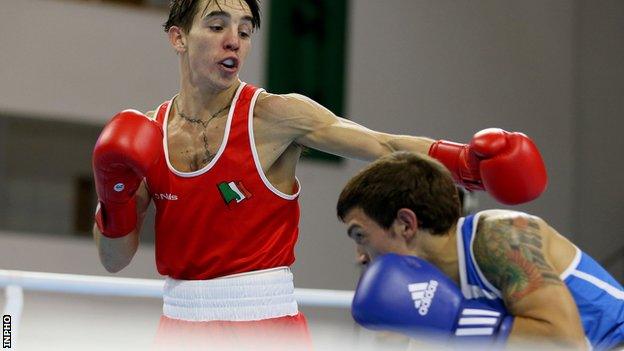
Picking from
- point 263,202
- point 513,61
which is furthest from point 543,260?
point 513,61

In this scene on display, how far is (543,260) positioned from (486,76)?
7.01m

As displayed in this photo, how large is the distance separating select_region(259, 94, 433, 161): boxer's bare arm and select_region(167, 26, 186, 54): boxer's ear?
0.30 m

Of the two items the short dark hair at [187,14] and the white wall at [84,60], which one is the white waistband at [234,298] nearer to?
the short dark hair at [187,14]

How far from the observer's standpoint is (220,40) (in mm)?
2627

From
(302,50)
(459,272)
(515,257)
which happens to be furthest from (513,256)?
(302,50)

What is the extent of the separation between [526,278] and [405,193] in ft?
1.01

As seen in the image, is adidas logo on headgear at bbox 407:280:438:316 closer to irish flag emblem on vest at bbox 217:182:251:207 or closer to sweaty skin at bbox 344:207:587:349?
sweaty skin at bbox 344:207:587:349

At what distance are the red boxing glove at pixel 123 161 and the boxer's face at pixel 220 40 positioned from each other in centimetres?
22

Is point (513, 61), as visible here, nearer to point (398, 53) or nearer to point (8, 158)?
point (398, 53)

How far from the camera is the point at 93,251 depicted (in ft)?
23.8

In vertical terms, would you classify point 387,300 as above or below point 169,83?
above

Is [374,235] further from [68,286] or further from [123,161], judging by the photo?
[68,286]

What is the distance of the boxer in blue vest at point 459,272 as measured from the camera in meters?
1.86

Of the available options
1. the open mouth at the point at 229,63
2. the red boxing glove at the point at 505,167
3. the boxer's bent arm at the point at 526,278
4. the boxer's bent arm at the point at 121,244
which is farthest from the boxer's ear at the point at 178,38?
the boxer's bent arm at the point at 526,278
